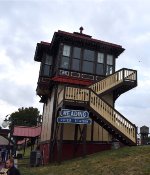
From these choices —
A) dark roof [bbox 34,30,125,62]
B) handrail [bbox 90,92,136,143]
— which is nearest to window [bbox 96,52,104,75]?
dark roof [bbox 34,30,125,62]

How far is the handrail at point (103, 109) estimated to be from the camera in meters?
19.5

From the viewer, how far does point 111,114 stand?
65.6ft

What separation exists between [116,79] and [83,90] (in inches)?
149

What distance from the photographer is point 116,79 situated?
22.5 meters

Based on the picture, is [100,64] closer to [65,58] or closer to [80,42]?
[80,42]

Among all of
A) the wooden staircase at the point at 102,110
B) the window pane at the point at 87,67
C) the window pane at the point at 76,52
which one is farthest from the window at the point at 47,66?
the wooden staircase at the point at 102,110

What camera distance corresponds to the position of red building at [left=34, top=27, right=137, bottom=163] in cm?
1969

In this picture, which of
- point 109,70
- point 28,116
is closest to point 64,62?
point 109,70

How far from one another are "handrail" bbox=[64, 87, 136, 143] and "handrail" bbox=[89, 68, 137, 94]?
2.12m

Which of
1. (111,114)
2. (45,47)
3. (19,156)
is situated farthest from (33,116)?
(111,114)

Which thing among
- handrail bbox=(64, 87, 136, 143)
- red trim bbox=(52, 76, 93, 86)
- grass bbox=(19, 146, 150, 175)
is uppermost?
red trim bbox=(52, 76, 93, 86)

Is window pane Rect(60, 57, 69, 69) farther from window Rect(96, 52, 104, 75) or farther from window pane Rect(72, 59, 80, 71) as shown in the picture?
window Rect(96, 52, 104, 75)

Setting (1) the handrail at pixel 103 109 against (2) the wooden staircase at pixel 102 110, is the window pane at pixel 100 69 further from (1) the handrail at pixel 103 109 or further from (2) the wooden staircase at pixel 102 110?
(1) the handrail at pixel 103 109

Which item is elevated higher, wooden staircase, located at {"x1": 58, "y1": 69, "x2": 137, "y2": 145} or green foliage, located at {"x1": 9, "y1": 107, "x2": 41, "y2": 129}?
green foliage, located at {"x1": 9, "y1": 107, "x2": 41, "y2": 129}
